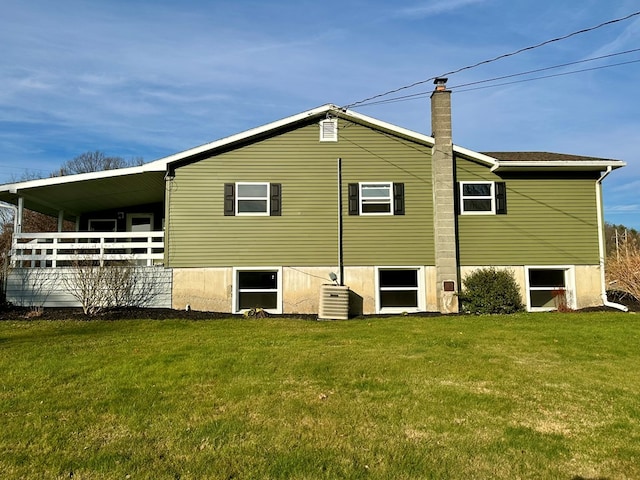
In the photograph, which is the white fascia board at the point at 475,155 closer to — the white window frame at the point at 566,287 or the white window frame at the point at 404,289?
the white window frame at the point at 566,287

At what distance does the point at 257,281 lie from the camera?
13406 millimetres

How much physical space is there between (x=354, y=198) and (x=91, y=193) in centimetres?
834

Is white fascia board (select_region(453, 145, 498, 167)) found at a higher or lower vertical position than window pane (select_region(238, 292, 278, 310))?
higher

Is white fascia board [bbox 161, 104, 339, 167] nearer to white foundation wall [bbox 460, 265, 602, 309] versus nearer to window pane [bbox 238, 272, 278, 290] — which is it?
window pane [bbox 238, 272, 278, 290]

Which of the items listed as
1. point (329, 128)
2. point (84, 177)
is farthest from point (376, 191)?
point (84, 177)

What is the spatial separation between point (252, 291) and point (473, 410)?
29.7ft

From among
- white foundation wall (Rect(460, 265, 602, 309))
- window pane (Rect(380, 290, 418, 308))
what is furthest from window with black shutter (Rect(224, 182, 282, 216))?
white foundation wall (Rect(460, 265, 602, 309))

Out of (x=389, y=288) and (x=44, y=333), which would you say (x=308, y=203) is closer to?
(x=389, y=288)

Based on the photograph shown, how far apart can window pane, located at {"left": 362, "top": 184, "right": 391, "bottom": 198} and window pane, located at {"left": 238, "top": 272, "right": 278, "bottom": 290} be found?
3.45 meters

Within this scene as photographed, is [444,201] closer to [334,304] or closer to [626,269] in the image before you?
[334,304]

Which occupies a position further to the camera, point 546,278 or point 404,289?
point 546,278

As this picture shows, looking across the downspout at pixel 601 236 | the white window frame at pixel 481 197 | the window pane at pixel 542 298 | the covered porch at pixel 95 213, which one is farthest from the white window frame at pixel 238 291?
the downspout at pixel 601 236

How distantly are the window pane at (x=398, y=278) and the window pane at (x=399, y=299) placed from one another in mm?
300

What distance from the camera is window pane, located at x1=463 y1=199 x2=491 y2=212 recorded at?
13.4 meters
